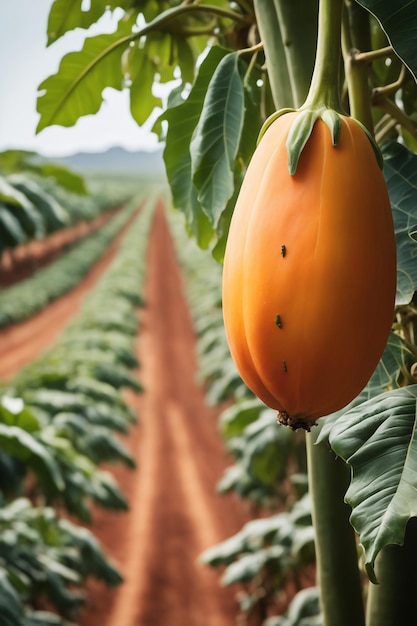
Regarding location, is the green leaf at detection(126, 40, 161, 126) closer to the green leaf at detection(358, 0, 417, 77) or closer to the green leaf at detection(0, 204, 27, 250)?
the green leaf at detection(358, 0, 417, 77)

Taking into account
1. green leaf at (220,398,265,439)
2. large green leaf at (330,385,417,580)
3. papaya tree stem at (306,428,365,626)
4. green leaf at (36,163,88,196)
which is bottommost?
green leaf at (220,398,265,439)

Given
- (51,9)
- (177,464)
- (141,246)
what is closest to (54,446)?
(51,9)

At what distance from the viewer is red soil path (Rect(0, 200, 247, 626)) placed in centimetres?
511

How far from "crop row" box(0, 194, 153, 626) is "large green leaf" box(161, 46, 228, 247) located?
3.55 feet

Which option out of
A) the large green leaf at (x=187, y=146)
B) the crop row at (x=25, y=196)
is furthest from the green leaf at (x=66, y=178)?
the large green leaf at (x=187, y=146)

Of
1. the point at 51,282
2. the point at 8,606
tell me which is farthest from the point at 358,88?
the point at 51,282

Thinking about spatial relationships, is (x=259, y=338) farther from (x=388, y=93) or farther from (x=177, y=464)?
(x=177, y=464)

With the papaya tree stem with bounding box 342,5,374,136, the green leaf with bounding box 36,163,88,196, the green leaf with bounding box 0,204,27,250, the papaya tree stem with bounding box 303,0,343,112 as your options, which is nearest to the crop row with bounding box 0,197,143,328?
the green leaf with bounding box 0,204,27,250

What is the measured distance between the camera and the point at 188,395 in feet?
36.8

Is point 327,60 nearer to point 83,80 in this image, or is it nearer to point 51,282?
Result: point 83,80

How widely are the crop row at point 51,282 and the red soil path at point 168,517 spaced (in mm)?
4840

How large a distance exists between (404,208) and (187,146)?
0.92ft

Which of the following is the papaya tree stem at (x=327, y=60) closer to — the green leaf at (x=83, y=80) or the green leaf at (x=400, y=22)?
the green leaf at (x=400, y=22)

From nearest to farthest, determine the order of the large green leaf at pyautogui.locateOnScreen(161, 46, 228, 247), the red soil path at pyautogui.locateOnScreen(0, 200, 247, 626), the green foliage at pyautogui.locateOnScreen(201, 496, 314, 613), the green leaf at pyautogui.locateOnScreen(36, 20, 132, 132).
Answer: the large green leaf at pyautogui.locateOnScreen(161, 46, 228, 247) < the green leaf at pyautogui.locateOnScreen(36, 20, 132, 132) < the green foliage at pyautogui.locateOnScreen(201, 496, 314, 613) < the red soil path at pyautogui.locateOnScreen(0, 200, 247, 626)
